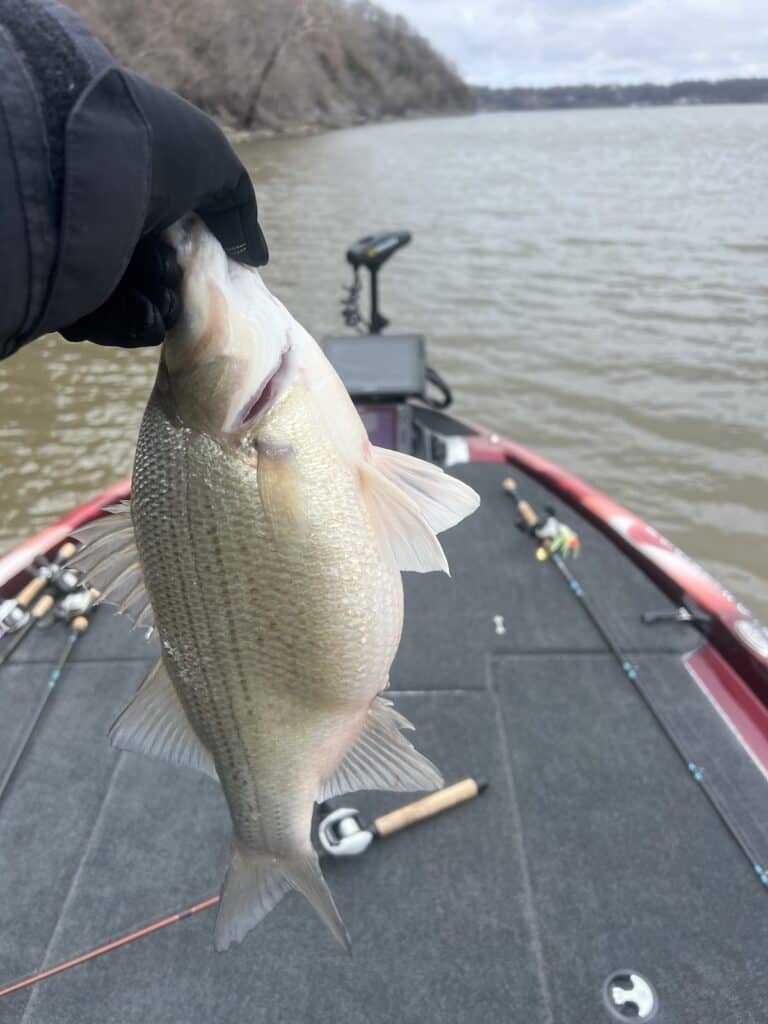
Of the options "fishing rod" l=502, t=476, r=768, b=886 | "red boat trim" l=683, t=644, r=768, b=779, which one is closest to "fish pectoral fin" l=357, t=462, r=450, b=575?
"fishing rod" l=502, t=476, r=768, b=886

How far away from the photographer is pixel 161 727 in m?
A: 1.67

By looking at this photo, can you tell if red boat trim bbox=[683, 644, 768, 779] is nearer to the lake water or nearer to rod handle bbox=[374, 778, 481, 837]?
rod handle bbox=[374, 778, 481, 837]

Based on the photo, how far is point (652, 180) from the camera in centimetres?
1977

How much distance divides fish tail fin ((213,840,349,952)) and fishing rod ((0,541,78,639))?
1.96 meters

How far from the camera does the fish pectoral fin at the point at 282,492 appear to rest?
1.42m

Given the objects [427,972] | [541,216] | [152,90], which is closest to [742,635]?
[427,972]

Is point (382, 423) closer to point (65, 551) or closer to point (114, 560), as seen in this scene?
point (65, 551)

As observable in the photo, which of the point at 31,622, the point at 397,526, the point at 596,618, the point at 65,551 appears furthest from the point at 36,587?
the point at 397,526

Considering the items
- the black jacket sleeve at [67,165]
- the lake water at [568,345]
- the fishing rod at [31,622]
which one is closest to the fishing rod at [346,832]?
the fishing rod at [31,622]

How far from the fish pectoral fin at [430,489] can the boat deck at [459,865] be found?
4.90 ft

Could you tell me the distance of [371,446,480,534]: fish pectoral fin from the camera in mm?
1494

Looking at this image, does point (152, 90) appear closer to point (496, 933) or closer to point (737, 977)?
point (496, 933)

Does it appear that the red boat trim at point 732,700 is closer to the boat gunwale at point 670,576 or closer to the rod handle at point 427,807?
the boat gunwale at point 670,576

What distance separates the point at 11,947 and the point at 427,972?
1.27m
